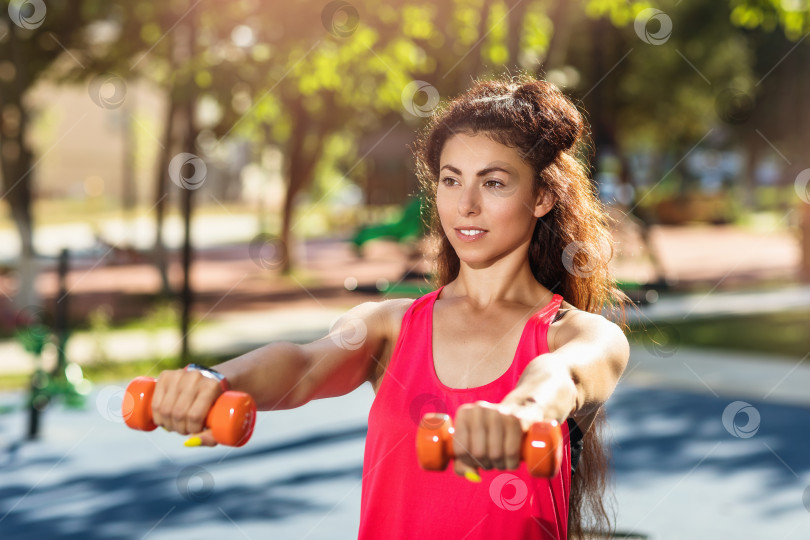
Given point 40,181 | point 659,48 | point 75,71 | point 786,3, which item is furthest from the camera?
point 40,181

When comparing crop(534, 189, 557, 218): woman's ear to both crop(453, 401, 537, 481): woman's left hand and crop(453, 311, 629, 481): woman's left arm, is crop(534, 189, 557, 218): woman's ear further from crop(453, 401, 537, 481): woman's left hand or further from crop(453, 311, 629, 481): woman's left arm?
crop(453, 401, 537, 481): woman's left hand

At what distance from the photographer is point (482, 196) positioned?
2.12 m

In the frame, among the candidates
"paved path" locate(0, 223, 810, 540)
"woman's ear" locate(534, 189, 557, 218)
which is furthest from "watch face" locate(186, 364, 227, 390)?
Answer: "paved path" locate(0, 223, 810, 540)

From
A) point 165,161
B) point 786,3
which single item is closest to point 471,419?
point 786,3

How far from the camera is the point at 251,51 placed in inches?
583

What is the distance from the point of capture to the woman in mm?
2061

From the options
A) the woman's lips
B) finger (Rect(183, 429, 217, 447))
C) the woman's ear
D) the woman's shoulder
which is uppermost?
the woman's ear

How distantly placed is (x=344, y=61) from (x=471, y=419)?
45.5 ft

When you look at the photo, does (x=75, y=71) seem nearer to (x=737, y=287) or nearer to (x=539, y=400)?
(x=737, y=287)

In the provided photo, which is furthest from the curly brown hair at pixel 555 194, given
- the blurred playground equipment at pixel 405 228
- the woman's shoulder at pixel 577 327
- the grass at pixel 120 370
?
the blurred playground equipment at pixel 405 228

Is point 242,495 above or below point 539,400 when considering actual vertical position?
below

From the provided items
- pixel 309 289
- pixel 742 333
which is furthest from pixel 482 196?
pixel 309 289

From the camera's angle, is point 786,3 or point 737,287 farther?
point 737,287

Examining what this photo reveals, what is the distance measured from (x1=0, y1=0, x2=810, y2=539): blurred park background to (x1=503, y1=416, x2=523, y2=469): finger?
4.45 ft
